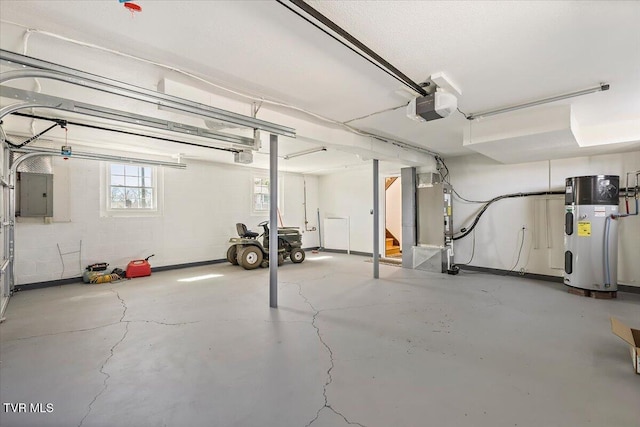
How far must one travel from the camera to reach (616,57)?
2346mm

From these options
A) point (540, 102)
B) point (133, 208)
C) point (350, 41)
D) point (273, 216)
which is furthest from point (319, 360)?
point (133, 208)

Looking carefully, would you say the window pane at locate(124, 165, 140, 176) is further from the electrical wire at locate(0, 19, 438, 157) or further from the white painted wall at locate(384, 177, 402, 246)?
the white painted wall at locate(384, 177, 402, 246)

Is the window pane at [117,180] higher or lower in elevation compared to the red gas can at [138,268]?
higher

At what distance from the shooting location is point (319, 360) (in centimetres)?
232

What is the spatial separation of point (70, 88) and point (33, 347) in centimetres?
258

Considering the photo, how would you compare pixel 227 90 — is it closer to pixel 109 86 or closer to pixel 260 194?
pixel 109 86

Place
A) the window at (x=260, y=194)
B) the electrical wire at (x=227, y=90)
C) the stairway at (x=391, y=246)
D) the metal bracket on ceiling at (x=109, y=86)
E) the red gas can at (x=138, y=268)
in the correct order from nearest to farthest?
the metal bracket on ceiling at (x=109, y=86) → the electrical wire at (x=227, y=90) → the red gas can at (x=138, y=268) → the window at (x=260, y=194) → the stairway at (x=391, y=246)

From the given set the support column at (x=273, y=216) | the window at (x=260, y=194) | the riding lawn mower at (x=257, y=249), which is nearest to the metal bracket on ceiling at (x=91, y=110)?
the support column at (x=273, y=216)

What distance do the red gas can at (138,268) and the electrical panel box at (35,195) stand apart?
1.50m

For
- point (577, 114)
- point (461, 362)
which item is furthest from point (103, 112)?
point (577, 114)

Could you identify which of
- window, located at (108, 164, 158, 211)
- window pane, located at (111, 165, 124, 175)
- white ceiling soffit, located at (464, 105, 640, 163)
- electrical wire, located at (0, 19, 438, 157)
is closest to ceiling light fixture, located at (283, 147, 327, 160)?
electrical wire, located at (0, 19, 438, 157)

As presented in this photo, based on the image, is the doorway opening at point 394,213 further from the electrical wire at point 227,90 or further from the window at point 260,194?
the window at point 260,194

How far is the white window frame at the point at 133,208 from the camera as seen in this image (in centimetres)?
534

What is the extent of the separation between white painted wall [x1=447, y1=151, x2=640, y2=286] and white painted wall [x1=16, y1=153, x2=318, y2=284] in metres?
4.84
